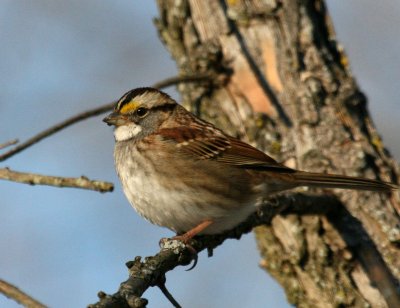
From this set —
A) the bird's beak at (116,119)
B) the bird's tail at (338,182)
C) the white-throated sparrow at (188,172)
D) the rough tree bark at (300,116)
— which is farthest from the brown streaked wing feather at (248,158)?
the bird's beak at (116,119)

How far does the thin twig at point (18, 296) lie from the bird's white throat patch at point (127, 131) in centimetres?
241

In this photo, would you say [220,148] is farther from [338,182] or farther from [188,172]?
[338,182]

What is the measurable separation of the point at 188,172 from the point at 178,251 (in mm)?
927

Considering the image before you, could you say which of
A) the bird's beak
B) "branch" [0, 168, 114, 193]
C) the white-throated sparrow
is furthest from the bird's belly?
"branch" [0, 168, 114, 193]

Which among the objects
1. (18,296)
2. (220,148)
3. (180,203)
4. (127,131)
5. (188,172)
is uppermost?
(127,131)

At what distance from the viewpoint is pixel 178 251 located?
4.04 meters

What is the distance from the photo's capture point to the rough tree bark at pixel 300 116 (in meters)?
5.00

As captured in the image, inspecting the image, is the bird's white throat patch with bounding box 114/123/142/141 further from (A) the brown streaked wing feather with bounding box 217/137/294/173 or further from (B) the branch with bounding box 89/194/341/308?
(B) the branch with bounding box 89/194/341/308

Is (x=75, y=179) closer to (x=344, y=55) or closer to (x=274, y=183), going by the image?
(x=274, y=183)

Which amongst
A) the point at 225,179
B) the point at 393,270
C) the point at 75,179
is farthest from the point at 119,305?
the point at 393,270

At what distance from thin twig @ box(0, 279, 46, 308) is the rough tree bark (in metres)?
2.68

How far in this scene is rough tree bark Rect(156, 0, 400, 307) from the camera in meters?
5.00

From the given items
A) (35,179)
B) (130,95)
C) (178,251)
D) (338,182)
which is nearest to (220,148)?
(130,95)

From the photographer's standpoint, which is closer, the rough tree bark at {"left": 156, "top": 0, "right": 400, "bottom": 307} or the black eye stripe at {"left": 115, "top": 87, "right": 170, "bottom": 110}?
the rough tree bark at {"left": 156, "top": 0, "right": 400, "bottom": 307}
